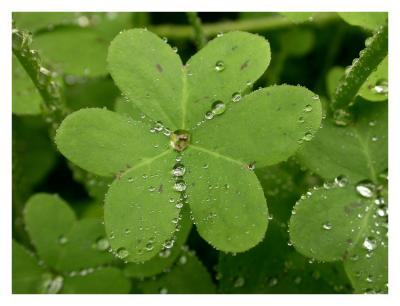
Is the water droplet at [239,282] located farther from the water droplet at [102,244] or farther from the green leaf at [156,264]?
the water droplet at [102,244]

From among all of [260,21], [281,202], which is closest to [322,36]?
[260,21]

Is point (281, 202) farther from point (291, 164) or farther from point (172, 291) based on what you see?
point (172, 291)

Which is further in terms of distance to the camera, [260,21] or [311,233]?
[260,21]

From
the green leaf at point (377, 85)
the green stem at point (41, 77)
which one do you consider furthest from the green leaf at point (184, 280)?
the green leaf at point (377, 85)

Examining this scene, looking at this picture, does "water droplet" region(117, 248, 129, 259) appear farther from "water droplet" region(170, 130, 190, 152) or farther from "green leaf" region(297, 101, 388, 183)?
"green leaf" region(297, 101, 388, 183)

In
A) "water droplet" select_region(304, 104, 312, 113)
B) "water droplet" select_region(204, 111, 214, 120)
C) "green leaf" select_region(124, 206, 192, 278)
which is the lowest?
"green leaf" select_region(124, 206, 192, 278)

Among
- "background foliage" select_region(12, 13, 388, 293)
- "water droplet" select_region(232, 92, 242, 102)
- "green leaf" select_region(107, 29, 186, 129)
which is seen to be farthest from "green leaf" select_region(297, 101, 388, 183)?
"green leaf" select_region(107, 29, 186, 129)

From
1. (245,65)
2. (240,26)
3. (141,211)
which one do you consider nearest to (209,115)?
(245,65)
